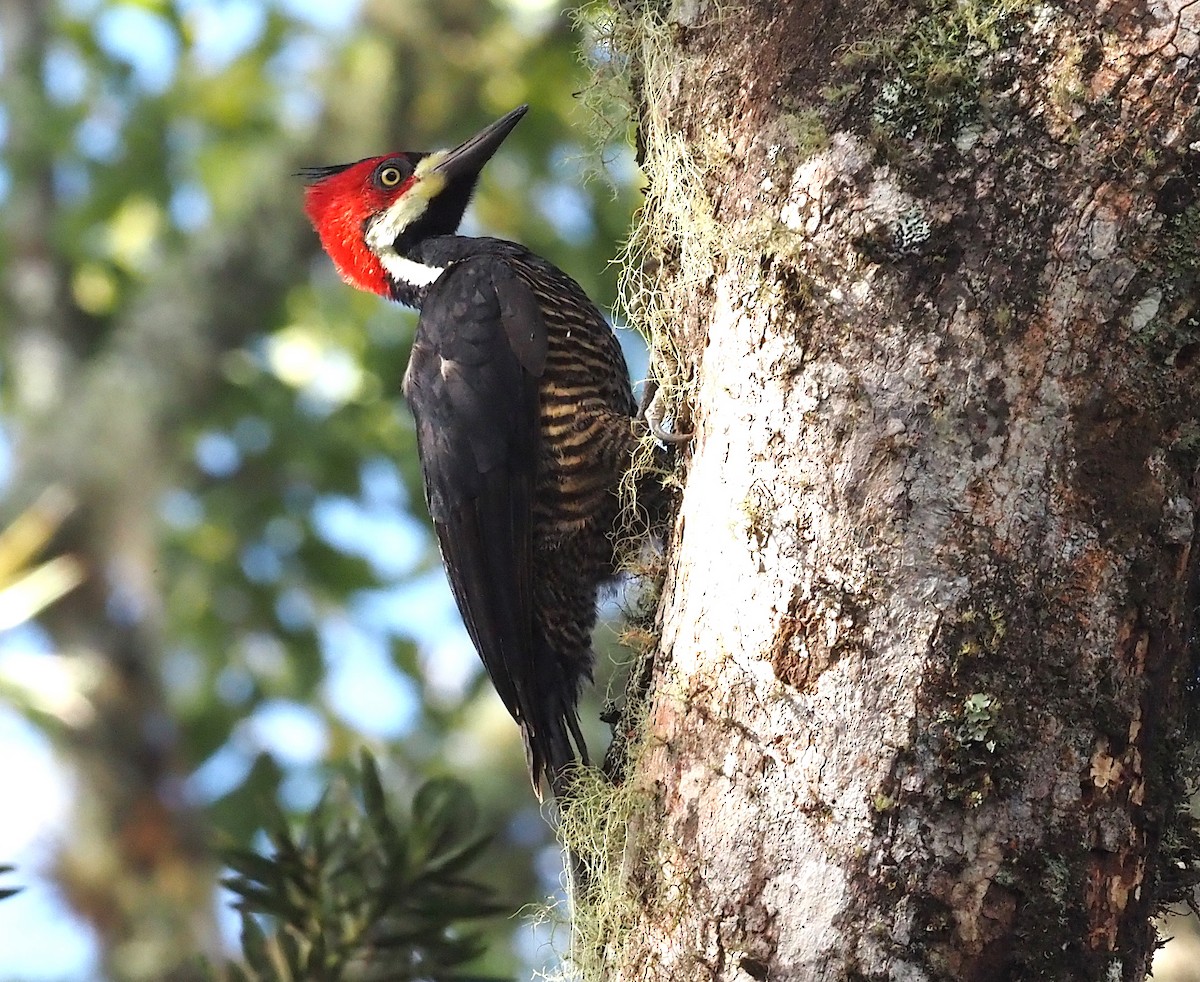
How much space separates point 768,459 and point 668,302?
0.58m

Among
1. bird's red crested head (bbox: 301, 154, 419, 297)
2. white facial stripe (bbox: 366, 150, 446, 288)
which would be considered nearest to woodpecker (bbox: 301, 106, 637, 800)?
white facial stripe (bbox: 366, 150, 446, 288)

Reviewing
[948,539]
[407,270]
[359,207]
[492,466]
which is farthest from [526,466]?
[948,539]

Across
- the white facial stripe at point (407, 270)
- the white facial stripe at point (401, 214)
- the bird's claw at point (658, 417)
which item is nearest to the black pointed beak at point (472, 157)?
the white facial stripe at point (401, 214)

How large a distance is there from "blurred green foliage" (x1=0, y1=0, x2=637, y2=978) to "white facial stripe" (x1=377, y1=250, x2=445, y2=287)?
1.74 m

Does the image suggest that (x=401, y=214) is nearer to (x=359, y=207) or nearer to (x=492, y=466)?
(x=359, y=207)

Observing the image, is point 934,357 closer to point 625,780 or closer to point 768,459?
point 768,459

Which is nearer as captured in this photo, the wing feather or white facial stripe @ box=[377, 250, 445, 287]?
the wing feather


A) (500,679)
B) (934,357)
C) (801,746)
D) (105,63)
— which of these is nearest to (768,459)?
(934,357)

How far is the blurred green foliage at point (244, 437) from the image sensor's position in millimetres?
5438

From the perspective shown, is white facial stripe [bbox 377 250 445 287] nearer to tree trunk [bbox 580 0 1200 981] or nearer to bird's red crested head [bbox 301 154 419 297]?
bird's red crested head [bbox 301 154 419 297]

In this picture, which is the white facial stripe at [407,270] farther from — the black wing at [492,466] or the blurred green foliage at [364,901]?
the blurred green foliage at [364,901]

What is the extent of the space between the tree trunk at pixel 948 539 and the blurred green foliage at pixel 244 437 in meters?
3.48

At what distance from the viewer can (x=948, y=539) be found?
1.59 meters

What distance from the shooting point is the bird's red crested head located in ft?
12.1
